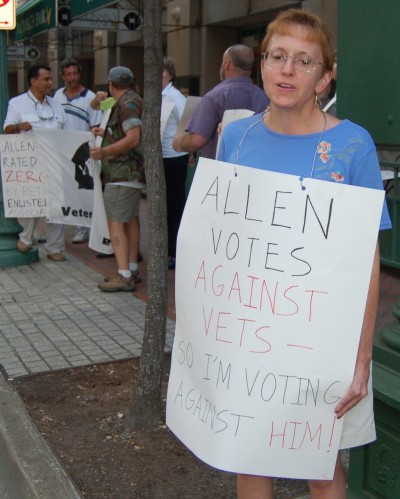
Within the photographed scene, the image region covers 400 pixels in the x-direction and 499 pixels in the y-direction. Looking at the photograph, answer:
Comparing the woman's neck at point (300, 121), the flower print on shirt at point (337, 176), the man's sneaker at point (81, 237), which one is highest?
the woman's neck at point (300, 121)

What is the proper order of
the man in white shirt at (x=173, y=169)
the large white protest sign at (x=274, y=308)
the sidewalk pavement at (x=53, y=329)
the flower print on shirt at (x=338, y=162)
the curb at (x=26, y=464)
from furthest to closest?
the man in white shirt at (x=173, y=169), the sidewalk pavement at (x=53, y=329), the curb at (x=26, y=464), the flower print on shirt at (x=338, y=162), the large white protest sign at (x=274, y=308)

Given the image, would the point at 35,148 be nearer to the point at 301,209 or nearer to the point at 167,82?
the point at 167,82

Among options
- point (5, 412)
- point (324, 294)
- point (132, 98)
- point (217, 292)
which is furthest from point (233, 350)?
point (132, 98)

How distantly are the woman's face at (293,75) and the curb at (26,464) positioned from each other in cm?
193

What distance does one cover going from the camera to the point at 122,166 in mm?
6121

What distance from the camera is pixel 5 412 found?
3904mm

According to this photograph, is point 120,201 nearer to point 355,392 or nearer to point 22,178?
point 22,178

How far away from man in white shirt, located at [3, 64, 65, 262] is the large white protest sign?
531cm

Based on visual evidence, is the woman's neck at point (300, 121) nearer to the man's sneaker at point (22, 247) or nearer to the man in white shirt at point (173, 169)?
the man in white shirt at point (173, 169)

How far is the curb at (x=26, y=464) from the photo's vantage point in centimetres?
317

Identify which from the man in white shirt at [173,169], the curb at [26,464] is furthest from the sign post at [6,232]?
the curb at [26,464]

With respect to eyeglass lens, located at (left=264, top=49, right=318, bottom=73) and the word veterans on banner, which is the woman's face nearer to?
eyeglass lens, located at (left=264, top=49, right=318, bottom=73)

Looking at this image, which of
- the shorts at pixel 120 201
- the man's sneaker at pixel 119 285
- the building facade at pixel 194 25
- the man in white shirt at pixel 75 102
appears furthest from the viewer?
the building facade at pixel 194 25

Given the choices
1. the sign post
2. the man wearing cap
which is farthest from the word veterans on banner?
the man wearing cap
